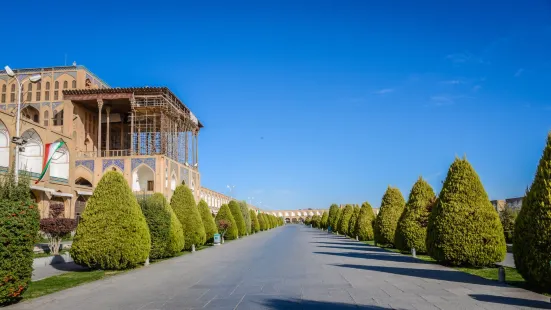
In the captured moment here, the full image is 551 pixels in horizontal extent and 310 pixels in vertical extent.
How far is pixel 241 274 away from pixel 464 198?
6635 mm

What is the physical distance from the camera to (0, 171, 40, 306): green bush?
734cm

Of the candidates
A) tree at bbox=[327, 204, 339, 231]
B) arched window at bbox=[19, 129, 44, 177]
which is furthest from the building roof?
tree at bbox=[327, 204, 339, 231]

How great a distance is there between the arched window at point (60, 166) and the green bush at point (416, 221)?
25.4 m

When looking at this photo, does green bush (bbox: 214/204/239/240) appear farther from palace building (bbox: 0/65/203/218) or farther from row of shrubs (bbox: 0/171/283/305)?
palace building (bbox: 0/65/203/218)

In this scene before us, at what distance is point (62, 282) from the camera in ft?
35.0

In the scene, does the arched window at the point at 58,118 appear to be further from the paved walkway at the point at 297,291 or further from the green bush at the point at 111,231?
the paved walkway at the point at 297,291

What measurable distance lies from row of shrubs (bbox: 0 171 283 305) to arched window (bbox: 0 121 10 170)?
480 cm

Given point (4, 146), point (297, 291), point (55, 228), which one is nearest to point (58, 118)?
point (4, 146)

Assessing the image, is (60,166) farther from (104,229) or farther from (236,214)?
(104,229)

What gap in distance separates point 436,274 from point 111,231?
8.68m

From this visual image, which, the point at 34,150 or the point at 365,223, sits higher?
the point at 34,150

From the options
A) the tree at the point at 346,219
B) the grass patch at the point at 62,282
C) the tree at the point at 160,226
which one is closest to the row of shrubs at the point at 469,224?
the tree at the point at 160,226

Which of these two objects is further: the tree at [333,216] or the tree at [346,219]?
the tree at [333,216]

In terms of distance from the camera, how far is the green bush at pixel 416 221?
1725 cm
